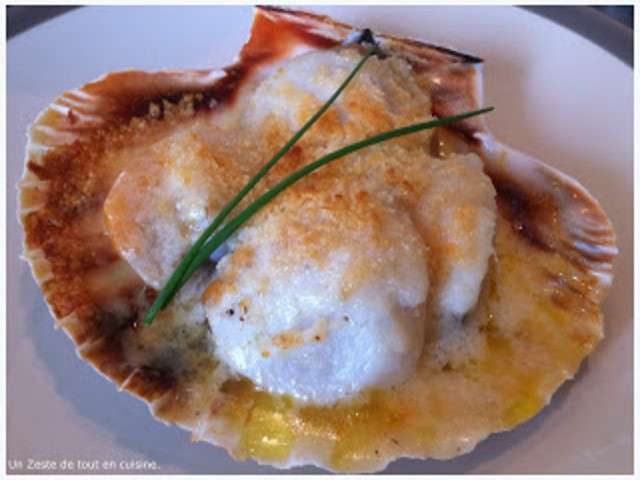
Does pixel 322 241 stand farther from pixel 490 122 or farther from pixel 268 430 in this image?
pixel 490 122

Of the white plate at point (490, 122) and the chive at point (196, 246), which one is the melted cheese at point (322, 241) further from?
the white plate at point (490, 122)

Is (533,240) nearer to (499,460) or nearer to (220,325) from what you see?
(499,460)

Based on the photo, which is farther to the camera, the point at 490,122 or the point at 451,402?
the point at 490,122

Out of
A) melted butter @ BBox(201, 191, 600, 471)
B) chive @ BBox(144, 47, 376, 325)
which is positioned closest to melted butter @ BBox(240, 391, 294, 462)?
melted butter @ BBox(201, 191, 600, 471)

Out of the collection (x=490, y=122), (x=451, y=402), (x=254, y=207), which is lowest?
(x=451, y=402)

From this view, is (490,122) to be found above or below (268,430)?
above

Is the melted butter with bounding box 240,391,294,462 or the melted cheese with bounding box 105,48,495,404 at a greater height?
the melted cheese with bounding box 105,48,495,404

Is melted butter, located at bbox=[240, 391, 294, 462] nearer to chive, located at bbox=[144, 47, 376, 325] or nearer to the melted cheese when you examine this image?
the melted cheese

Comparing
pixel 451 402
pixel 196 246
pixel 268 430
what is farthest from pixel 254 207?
pixel 451 402

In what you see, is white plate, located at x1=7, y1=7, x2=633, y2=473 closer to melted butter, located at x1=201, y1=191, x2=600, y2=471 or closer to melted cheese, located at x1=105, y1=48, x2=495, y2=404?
melted butter, located at x1=201, y1=191, x2=600, y2=471
